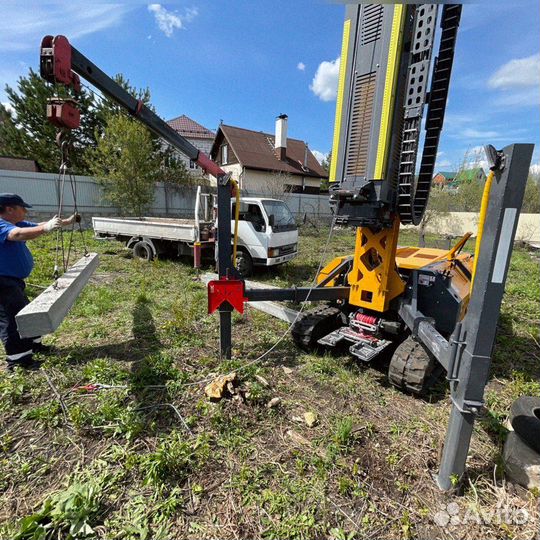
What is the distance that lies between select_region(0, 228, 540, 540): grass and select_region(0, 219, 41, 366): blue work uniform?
0.27 m

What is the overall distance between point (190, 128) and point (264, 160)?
18.3 m

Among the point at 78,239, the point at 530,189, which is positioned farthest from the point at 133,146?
the point at 530,189

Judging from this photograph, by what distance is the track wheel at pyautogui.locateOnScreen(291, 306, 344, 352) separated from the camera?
4.03 meters

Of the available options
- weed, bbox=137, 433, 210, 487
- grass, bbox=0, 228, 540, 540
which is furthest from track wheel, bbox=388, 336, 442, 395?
weed, bbox=137, 433, 210, 487

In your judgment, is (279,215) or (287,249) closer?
(279,215)

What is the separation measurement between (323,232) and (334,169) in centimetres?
1611

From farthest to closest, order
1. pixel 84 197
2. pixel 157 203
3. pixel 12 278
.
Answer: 1. pixel 157 203
2. pixel 84 197
3. pixel 12 278

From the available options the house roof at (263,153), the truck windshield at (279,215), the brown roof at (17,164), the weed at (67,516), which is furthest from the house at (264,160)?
the weed at (67,516)

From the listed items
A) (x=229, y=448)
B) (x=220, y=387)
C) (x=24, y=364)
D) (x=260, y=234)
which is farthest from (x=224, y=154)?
(x=229, y=448)

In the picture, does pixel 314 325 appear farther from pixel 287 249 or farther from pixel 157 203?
pixel 157 203

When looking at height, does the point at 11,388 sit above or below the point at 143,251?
below

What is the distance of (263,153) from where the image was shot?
88.0ft

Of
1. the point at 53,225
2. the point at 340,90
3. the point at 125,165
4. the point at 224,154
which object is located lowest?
the point at 53,225

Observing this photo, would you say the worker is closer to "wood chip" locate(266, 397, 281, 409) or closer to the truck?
"wood chip" locate(266, 397, 281, 409)
